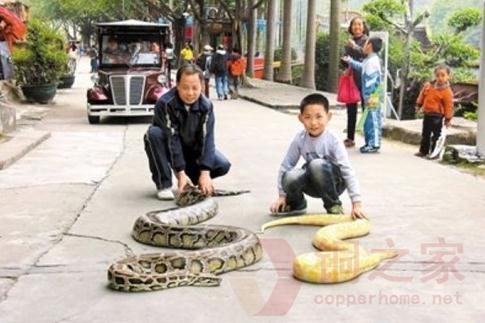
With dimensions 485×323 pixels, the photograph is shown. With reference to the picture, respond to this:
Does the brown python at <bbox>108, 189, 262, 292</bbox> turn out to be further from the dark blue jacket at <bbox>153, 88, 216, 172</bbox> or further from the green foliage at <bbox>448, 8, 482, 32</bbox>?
the green foliage at <bbox>448, 8, 482, 32</bbox>

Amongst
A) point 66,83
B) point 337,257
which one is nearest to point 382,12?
point 66,83

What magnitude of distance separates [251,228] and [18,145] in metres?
6.42

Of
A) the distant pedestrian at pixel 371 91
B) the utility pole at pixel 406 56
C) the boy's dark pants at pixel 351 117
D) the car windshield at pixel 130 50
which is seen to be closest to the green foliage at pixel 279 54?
the utility pole at pixel 406 56

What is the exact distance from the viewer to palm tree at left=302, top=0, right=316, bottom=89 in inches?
1140

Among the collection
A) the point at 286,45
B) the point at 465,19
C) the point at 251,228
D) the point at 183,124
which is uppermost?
the point at 465,19

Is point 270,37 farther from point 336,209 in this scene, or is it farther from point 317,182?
point 317,182

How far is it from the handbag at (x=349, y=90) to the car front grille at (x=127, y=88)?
20.4 feet

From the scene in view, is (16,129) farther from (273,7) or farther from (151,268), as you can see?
(273,7)

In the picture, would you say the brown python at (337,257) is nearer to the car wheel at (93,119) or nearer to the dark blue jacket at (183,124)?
the dark blue jacket at (183,124)

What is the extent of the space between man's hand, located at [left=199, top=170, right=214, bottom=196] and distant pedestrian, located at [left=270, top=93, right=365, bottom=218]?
2.56 ft

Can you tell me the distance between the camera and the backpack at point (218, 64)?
78.9 ft

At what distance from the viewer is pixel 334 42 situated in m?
27.7

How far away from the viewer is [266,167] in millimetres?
9891

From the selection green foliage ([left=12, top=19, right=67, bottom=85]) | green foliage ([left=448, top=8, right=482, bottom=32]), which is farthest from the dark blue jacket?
green foliage ([left=448, top=8, right=482, bottom=32])
